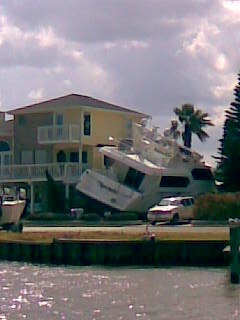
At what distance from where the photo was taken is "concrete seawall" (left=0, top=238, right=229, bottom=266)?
Result: 46.3m

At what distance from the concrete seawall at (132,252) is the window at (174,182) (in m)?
25.8

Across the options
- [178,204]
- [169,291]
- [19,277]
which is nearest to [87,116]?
[178,204]

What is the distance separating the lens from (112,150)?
2997 inches

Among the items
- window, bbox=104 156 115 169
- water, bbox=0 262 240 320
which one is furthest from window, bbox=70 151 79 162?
water, bbox=0 262 240 320

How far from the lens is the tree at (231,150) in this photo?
73938mm

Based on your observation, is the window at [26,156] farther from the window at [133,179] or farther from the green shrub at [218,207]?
the green shrub at [218,207]

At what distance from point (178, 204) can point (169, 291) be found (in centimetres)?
3067

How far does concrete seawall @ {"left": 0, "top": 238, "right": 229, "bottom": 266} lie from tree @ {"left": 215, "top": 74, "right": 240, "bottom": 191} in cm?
2610

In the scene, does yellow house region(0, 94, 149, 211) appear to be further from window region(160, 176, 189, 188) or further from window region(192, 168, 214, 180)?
window region(192, 168, 214, 180)

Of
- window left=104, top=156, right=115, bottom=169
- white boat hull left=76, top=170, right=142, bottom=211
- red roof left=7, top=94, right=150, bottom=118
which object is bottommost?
white boat hull left=76, top=170, right=142, bottom=211

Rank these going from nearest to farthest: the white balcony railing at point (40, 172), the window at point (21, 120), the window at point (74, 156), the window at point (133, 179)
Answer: the window at point (133, 179)
the white balcony railing at point (40, 172)
the window at point (74, 156)
the window at point (21, 120)

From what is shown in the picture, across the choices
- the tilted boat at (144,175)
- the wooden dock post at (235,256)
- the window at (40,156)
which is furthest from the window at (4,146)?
the wooden dock post at (235,256)

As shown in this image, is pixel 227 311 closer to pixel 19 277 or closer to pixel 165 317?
pixel 165 317

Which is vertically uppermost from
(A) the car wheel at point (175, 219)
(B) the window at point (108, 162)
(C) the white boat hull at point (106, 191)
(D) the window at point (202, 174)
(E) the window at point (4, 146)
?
(E) the window at point (4, 146)
